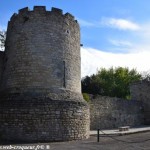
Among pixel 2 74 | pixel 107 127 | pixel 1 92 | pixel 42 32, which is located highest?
pixel 42 32

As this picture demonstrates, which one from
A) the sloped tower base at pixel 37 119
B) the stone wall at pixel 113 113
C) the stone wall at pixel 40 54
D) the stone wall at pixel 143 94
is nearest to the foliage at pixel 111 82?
the stone wall at pixel 143 94

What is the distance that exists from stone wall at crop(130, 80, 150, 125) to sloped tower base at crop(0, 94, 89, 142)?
1404cm

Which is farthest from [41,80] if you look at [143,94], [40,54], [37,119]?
[143,94]

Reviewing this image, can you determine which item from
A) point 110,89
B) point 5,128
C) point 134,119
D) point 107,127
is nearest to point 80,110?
point 5,128

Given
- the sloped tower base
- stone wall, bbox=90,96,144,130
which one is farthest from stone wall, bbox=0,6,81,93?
stone wall, bbox=90,96,144,130

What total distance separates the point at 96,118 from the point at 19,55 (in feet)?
26.9

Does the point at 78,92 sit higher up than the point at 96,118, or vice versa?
the point at 78,92

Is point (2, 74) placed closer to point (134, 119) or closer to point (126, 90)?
point (134, 119)

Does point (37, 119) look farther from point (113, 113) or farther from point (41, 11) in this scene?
point (113, 113)

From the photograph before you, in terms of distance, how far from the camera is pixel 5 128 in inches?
504

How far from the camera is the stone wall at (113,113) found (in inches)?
790

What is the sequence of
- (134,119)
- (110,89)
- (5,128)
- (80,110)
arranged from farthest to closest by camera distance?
(110,89) < (134,119) < (80,110) < (5,128)

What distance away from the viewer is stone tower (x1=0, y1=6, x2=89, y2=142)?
12.8 m

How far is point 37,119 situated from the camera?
12727 mm
